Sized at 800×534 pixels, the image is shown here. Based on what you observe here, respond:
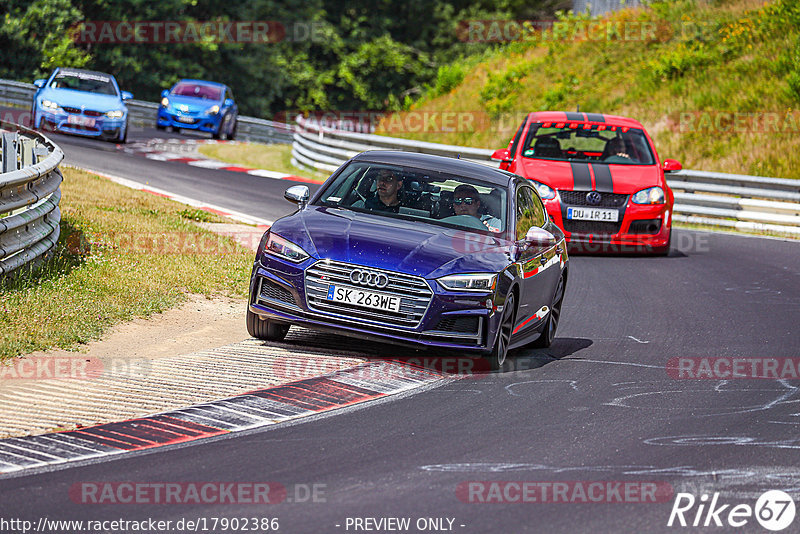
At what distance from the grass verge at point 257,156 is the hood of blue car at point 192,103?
5.14 feet

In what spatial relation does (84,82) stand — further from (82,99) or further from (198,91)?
(198,91)

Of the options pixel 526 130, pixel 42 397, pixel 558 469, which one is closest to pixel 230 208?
pixel 526 130

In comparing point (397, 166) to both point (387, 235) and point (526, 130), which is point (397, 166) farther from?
point (526, 130)

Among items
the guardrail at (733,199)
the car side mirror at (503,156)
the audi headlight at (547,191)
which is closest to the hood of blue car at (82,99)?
the guardrail at (733,199)

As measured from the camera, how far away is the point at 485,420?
718 cm

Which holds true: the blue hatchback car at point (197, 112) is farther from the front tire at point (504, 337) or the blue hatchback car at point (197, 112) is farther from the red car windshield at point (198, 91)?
the front tire at point (504, 337)

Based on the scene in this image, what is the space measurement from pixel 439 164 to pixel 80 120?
18.4 meters

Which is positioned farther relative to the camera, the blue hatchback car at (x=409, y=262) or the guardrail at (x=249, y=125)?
the guardrail at (x=249, y=125)

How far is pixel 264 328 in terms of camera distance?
358 inches

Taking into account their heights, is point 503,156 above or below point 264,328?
above

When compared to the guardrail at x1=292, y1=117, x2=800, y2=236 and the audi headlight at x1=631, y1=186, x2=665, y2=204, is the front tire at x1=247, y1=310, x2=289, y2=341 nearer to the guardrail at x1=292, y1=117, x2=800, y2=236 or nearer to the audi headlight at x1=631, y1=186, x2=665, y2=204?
the audi headlight at x1=631, y1=186, x2=665, y2=204

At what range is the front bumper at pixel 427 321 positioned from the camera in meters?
8.41

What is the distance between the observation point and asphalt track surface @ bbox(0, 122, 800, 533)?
5.35m

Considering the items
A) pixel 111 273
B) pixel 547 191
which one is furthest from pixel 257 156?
pixel 111 273
